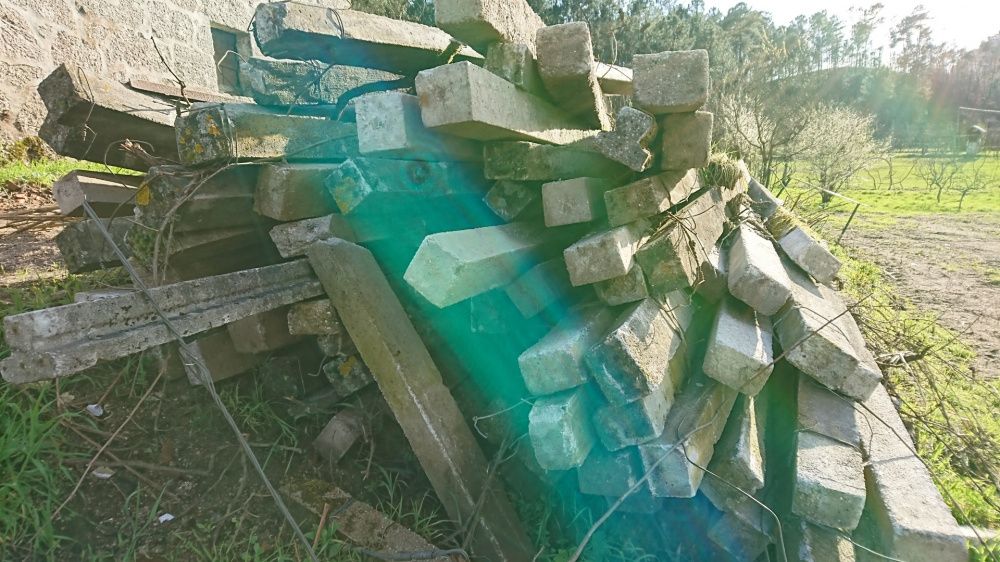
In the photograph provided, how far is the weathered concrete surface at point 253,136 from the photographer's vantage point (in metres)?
2.12

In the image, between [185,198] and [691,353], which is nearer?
[185,198]

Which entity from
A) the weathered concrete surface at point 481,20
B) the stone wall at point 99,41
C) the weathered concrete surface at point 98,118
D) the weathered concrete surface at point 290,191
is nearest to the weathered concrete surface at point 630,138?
the weathered concrete surface at point 481,20

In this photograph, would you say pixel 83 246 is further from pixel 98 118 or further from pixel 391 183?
pixel 391 183

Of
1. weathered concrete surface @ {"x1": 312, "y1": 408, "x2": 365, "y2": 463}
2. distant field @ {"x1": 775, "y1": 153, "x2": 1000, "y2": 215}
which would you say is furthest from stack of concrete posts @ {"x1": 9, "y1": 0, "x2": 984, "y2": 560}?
distant field @ {"x1": 775, "y1": 153, "x2": 1000, "y2": 215}

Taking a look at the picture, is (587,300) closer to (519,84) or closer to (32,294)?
(519,84)

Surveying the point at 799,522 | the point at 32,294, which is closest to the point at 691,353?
the point at 799,522

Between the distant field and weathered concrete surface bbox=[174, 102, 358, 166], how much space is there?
302 inches

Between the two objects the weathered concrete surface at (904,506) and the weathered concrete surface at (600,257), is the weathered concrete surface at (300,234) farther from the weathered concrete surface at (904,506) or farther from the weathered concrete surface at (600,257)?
the weathered concrete surface at (904,506)

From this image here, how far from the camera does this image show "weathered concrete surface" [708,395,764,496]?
6.75 feet

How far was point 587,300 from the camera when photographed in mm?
2480

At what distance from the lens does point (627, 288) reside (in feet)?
7.25

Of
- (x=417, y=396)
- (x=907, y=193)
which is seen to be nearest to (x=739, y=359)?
(x=417, y=396)

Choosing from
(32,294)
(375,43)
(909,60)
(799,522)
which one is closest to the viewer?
(799,522)

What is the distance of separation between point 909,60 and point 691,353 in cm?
3948
